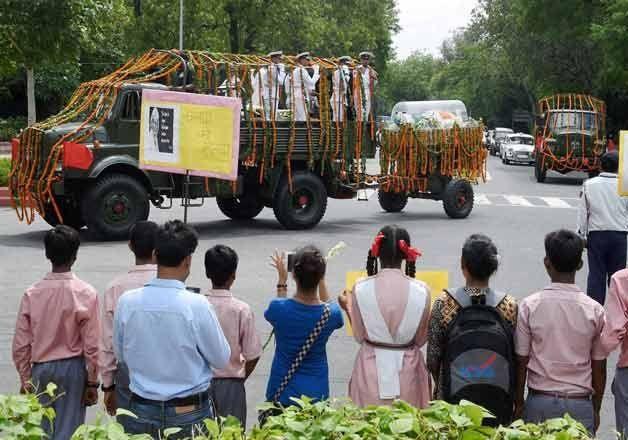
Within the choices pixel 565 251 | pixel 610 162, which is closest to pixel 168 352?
pixel 565 251

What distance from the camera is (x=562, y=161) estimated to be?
34.2m

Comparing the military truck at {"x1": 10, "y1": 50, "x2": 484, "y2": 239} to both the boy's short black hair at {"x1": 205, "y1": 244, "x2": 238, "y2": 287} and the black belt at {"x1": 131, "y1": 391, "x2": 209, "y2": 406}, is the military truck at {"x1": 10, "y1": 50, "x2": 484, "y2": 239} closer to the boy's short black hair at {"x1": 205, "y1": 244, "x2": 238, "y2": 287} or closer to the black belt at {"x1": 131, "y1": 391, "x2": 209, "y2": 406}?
the boy's short black hair at {"x1": 205, "y1": 244, "x2": 238, "y2": 287}

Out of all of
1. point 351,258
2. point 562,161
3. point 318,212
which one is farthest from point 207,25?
point 351,258

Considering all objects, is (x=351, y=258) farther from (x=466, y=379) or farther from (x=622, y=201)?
(x=466, y=379)

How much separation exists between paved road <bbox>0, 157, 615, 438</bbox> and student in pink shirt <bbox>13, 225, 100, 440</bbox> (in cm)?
199

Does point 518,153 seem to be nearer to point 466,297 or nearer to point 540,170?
point 540,170

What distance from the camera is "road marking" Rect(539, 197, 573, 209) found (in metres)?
26.0

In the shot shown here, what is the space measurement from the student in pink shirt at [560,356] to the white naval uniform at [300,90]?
13.2 m

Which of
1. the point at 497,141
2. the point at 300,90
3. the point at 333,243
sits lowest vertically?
the point at 333,243

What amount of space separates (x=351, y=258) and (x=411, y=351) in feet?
33.5

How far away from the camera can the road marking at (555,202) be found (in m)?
26.0

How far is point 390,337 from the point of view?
17.8 ft

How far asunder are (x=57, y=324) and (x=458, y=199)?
1589cm

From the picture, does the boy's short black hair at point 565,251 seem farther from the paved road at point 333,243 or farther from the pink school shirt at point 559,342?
the paved road at point 333,243
